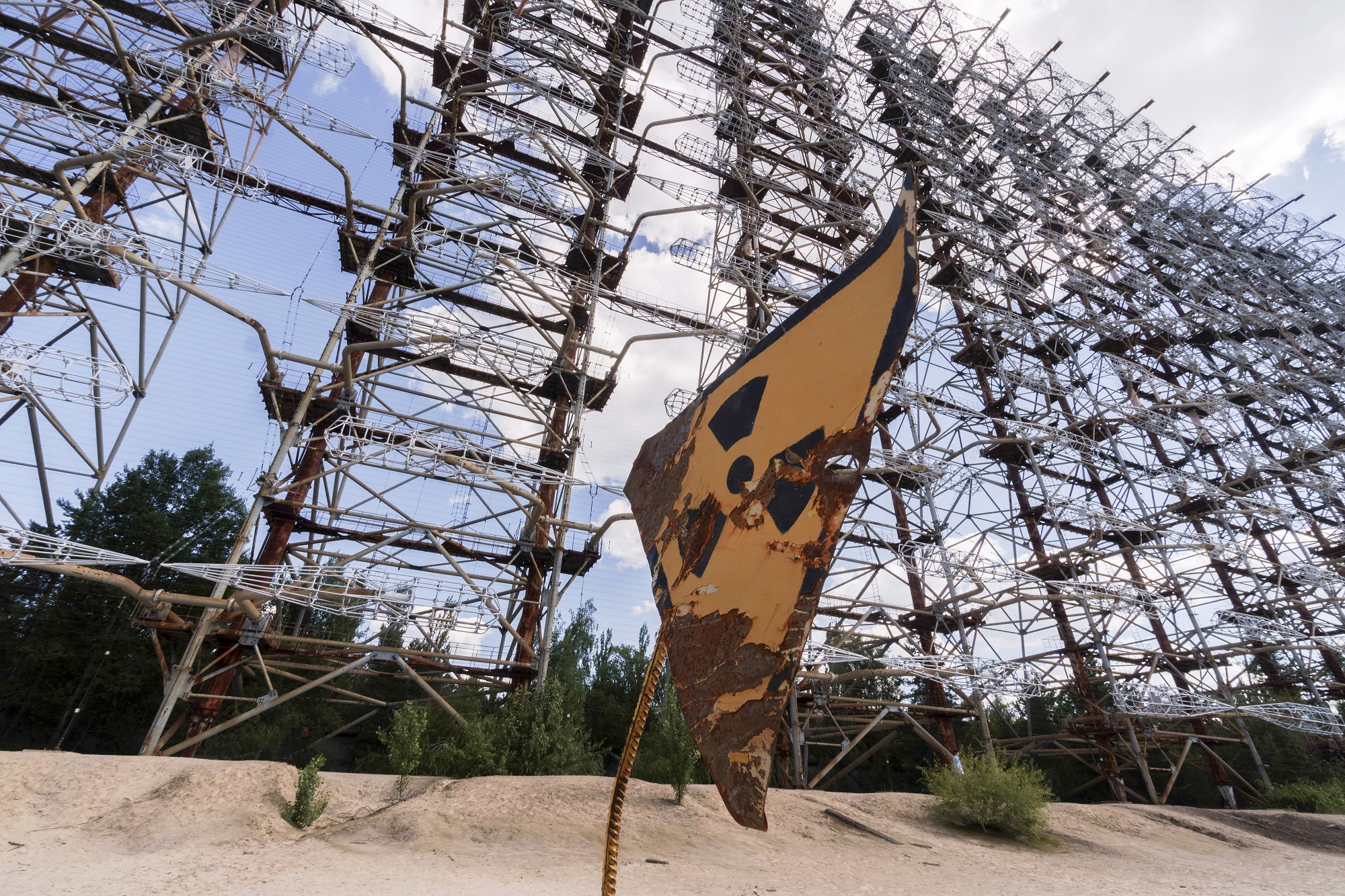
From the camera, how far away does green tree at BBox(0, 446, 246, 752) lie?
18109 mm

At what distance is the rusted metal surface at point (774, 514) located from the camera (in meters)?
1.74

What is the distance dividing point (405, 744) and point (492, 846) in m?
1.99

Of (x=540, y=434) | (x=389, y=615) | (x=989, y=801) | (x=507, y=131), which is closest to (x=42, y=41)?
(x=507, y=131)

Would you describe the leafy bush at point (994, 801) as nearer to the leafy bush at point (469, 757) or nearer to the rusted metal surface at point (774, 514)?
the leafy bush at point (469, 757)

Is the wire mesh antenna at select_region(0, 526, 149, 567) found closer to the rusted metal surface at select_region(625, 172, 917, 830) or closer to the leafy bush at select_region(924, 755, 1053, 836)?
the rusted metal surface at select_region(625, 172, 917, 830)

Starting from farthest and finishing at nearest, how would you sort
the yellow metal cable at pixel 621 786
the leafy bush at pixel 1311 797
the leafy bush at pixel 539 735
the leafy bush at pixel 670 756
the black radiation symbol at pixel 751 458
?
the leafy bush at pixel 1311 797, the leafy bush at pixel 539 735, the leafy bush at pixel 670 756, the black radiation symbol at pixel 751 458, the yellow metal cable at pixel 621 786

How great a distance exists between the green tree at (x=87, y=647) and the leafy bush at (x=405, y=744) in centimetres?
1391

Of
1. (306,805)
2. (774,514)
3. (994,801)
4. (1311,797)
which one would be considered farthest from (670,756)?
(1311,797)

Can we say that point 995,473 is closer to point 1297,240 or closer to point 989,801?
point 989,801

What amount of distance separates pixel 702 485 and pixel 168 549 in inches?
938

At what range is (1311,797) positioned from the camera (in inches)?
526

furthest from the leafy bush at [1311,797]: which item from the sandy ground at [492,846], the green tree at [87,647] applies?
the green tree at [87,647]

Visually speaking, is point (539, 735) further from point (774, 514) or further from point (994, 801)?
point (774, 514)

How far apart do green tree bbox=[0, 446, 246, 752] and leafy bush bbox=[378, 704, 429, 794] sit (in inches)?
548
